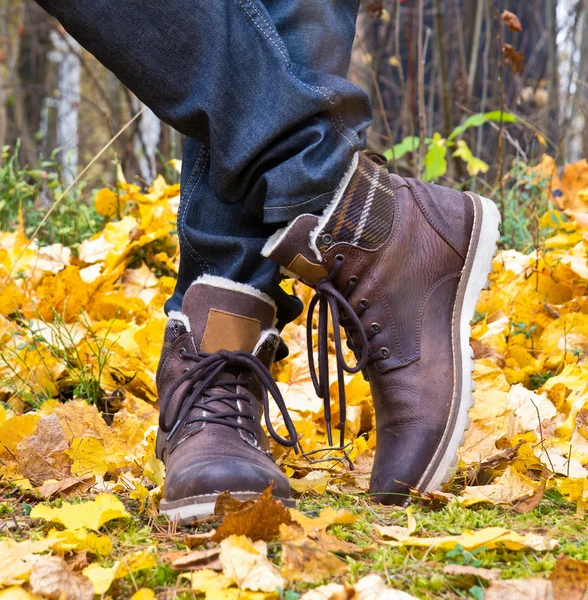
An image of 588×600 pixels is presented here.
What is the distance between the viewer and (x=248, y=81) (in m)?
1.21

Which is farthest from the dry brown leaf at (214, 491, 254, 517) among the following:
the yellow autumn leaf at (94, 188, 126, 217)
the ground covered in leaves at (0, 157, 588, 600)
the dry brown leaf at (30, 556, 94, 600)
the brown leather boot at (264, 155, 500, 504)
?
the yellow autumn leaf at (94, 188, 126, 217)

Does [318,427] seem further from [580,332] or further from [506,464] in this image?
[580,332]

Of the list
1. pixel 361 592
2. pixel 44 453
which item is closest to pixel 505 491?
pixel 361 592

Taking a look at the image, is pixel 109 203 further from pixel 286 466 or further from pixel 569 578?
pixel 569 578

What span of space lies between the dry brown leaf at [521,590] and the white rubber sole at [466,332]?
0.40m

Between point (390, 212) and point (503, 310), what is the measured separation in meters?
0.89

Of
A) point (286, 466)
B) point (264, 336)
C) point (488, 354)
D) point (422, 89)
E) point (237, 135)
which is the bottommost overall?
point (286, 466)

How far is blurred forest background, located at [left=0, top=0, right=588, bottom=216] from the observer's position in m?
3.19

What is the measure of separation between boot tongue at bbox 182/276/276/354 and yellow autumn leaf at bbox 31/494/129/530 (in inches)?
13.4

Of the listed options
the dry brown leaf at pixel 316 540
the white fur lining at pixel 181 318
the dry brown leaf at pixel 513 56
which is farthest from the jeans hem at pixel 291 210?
the dry brown leaf at pixel 513 56

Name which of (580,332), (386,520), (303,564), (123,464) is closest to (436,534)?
(386,520)

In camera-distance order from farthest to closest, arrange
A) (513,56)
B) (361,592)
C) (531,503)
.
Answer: (513,56), (531,503), (361,592)

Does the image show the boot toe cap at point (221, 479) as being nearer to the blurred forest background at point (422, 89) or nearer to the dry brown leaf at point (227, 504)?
the dry brown leaf at point (227, 504)

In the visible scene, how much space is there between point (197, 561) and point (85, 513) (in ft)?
0.75
